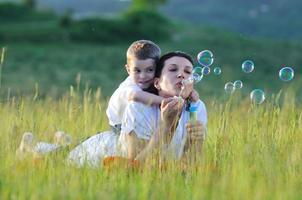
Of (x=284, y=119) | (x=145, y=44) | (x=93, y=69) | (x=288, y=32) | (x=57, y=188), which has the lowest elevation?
(x=57, y=188)

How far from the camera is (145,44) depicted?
20.8 ft

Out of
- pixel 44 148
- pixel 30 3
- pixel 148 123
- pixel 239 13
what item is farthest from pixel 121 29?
pixel 239 13

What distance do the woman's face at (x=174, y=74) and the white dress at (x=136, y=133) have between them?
181 mm

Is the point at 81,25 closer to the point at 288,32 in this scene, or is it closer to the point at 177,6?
the point at 288,32

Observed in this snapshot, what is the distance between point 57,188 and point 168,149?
961 mm

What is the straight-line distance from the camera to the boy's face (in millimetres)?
6324

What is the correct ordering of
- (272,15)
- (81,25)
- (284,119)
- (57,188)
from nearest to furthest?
(57,188) < (284,119) < (81,25) < (272,15)

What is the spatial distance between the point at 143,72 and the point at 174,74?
1.56ft

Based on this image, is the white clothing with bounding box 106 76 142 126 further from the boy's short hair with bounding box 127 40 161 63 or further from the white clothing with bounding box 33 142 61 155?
the white clothing with bounding box 33 142 61 155

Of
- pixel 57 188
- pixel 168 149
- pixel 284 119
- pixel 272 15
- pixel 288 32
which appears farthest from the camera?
pixel 272 15

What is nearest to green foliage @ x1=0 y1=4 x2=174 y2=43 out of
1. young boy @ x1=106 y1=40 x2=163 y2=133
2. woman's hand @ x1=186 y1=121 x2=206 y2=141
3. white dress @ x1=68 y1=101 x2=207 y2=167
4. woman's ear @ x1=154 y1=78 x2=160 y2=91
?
young boy @ x1=106 y1=40 x2=163 y2=133

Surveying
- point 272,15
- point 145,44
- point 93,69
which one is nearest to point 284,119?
point 145,44

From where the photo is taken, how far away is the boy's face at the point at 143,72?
20.7ft

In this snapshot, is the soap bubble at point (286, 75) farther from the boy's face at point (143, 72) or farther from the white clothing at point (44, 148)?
the white clothing at point (44, 148)
